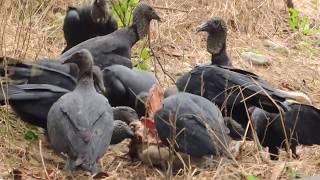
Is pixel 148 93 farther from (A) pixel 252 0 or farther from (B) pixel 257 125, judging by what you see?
(A) pixel 252 0

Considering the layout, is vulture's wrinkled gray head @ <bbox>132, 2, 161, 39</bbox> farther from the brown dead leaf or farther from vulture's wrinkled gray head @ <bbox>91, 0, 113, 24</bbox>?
the brown dead leaf

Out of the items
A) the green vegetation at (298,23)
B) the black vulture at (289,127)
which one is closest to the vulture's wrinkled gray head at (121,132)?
the black vulture at (289,127)

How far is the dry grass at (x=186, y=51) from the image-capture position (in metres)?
4.98

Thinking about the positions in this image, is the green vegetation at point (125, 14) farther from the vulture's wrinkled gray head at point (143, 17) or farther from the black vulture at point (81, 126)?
the black vulture at point (81, 126)

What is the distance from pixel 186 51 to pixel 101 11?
6.01 feet

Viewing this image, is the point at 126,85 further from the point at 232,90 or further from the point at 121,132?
the point at 232,90

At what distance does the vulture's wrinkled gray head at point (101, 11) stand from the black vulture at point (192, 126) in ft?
7.52

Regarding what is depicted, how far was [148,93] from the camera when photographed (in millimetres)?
5910

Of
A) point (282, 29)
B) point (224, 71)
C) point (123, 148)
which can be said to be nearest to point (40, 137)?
point (123, 148)

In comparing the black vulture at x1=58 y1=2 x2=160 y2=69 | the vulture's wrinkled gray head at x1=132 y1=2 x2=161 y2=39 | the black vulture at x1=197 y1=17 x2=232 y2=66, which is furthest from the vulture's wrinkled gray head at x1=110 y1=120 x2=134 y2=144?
the vulture's wrinkled gray head at x1=132 y1=2 x2=161 y2=39

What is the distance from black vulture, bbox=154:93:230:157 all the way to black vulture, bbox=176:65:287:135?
1.70 feet

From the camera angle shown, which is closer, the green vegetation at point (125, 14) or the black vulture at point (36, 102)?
the black vulture at point (36, 102)

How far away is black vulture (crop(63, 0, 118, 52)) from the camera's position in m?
7.38

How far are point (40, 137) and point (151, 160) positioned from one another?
3.10 ft
